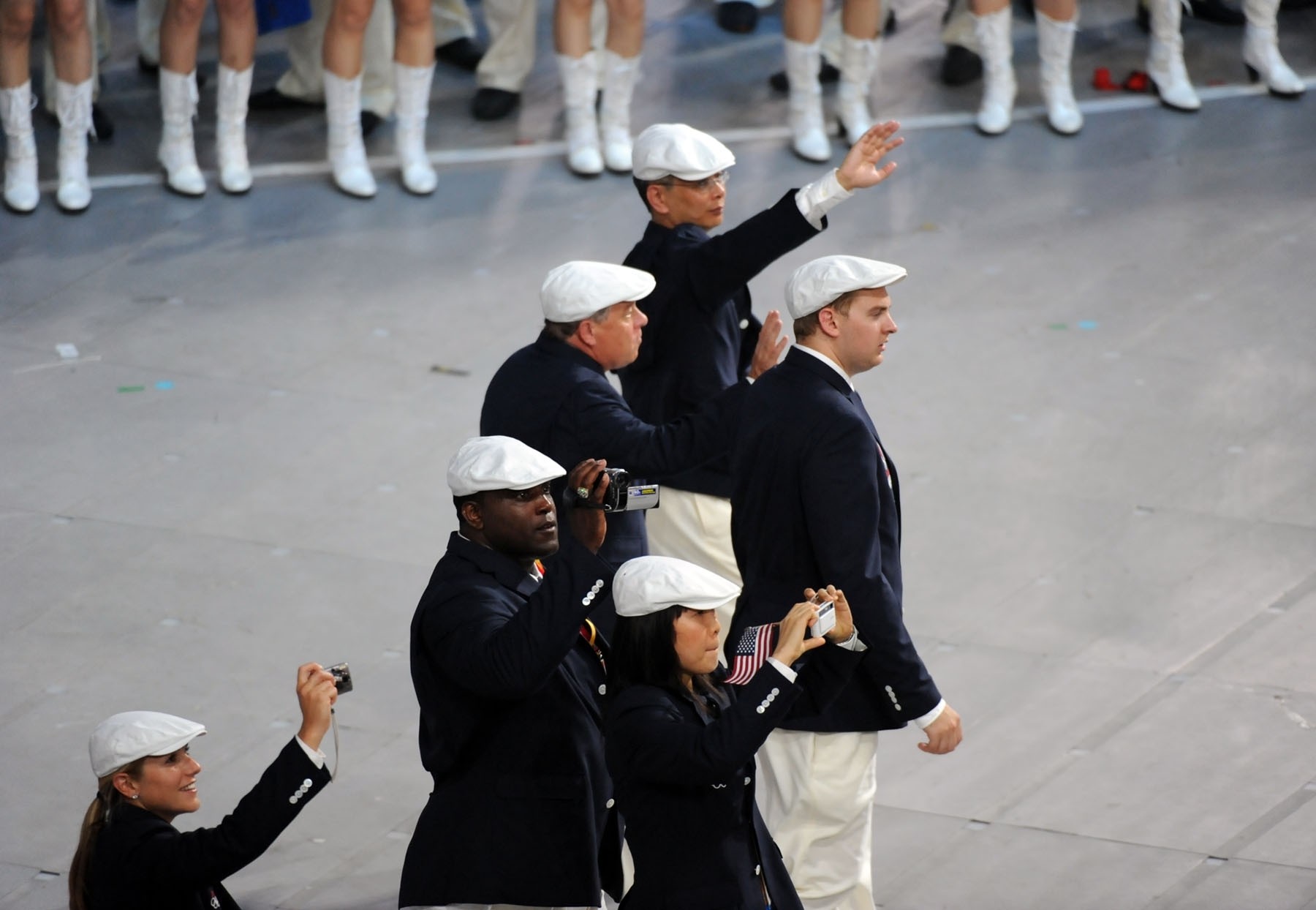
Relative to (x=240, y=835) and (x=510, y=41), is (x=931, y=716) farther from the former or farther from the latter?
(x=510, y=41)

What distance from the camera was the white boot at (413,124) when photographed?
8812mm

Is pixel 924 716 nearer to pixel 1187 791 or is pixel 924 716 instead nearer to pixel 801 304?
pixel 801 304

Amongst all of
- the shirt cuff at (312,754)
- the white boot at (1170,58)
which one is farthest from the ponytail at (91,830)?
the white boot at (1170,58)

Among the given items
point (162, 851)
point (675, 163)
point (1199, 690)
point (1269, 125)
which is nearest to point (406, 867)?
point (162, 851)

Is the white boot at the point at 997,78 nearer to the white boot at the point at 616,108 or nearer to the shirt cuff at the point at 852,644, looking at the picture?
the white boot at the point at 616,108

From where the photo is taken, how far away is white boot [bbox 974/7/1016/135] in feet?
30.5

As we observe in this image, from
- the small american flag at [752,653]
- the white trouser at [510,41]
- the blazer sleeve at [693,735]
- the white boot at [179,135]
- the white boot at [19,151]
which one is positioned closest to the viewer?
the blazer sleeve at [693,735]

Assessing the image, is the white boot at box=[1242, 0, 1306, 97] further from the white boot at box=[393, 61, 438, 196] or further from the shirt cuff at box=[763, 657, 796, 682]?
the shirt cuff at box=[763, 657, 796, 682]

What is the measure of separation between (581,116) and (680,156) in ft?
12.9

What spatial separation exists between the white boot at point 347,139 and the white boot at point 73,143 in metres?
1.00

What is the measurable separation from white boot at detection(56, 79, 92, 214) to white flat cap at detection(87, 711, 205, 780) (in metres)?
5.09

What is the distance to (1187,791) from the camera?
5.22m

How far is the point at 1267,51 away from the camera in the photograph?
9570 mm

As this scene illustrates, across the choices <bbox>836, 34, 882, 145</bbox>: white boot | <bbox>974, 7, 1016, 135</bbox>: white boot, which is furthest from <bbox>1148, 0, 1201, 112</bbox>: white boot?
<bbox>836, 34, 882, 145</bbox>: white boot
